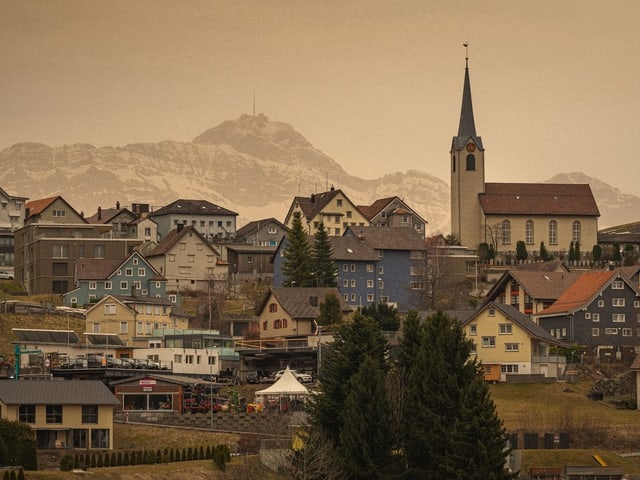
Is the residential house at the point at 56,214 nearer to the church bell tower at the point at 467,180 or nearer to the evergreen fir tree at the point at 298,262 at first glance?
the evergreen fir tree at the point at 298,262

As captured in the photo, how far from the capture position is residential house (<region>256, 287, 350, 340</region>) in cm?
12531

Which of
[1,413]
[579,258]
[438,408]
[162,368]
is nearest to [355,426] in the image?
[438,408]

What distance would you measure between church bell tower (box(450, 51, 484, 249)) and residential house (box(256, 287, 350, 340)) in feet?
140

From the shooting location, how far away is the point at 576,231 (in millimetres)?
173625

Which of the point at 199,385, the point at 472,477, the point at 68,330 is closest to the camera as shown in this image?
the point at 472,477

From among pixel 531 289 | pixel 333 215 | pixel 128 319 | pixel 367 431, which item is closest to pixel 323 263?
pixel 531 289

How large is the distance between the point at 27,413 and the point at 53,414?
4.56 ft

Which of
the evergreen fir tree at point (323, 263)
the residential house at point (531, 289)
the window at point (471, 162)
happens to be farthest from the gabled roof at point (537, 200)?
the residential house at point (531, 289)

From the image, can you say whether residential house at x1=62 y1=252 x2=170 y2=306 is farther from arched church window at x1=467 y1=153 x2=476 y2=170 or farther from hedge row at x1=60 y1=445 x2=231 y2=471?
hedge row at x1=60 y1=445 x2=231 y2=471

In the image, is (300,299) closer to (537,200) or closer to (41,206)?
(41,206)

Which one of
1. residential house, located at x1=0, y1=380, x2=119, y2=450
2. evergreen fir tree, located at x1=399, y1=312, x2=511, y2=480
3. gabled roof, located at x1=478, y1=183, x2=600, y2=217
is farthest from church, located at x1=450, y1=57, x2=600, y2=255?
residential house, located at x1=0, y1=380, x2=119, y2=450

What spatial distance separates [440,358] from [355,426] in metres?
7.55

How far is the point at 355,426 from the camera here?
275 ft

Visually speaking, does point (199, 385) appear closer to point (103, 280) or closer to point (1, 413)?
point (1, 413)
